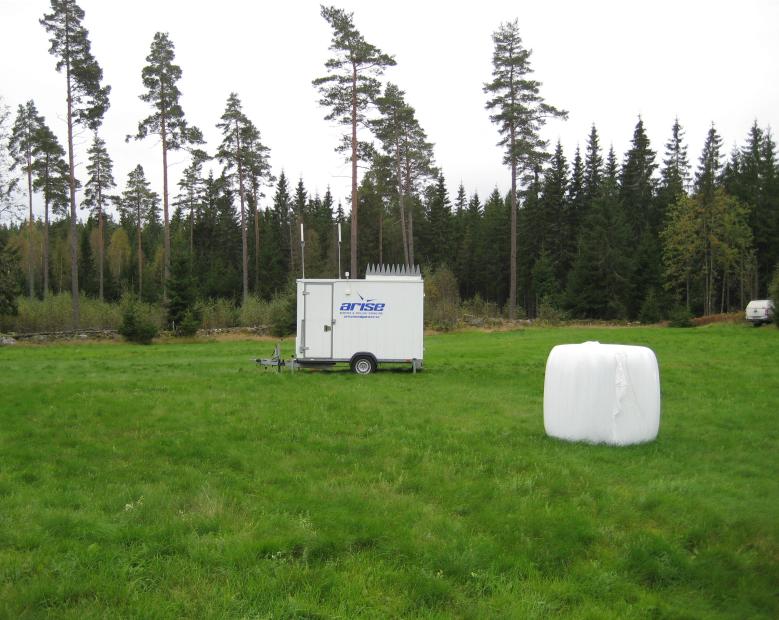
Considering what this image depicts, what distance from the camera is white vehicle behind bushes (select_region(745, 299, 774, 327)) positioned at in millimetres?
31344

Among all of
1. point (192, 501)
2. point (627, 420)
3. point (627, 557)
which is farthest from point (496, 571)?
point (627, 420)

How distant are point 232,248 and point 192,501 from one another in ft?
208

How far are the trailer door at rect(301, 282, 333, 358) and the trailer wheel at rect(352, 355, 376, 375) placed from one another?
0.68 metres

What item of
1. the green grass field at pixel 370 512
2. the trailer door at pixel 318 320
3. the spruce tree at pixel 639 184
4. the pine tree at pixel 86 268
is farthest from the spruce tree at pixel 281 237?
the green grass field at pixel 370 512

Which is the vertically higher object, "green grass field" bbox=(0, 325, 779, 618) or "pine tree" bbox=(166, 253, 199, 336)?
"pine tree" bbox=(166, 253, 199, 336)

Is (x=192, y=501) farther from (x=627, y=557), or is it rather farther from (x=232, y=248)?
(x=232, y=248)

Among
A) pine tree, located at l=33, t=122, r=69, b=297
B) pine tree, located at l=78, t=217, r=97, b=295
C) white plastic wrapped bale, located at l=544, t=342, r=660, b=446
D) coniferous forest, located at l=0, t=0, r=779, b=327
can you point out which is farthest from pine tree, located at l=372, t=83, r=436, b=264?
pine tree, located at l=78, t=217, r=97, b=295

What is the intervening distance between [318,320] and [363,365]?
161 cm

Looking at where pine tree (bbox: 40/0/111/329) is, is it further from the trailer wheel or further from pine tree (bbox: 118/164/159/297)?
pine tree (bbox: 118/164/159/297)

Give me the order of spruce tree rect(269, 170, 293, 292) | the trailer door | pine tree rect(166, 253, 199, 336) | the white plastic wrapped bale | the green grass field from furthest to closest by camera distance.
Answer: spruce tree rect(269, 170, 293, 292), pine tree rect(166, 253, 199, 336), the trailer door, the white plastic wrapped bale, the green grass field

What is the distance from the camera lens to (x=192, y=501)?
5.56 meters

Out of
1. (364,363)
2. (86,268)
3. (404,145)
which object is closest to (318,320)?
(364,363)

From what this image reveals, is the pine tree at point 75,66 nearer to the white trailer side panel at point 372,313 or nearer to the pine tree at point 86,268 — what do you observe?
the white trailer side panel at point 372,313

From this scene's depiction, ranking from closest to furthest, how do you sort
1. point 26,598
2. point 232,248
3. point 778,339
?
point 26,598, point 778,339, point 232,248
